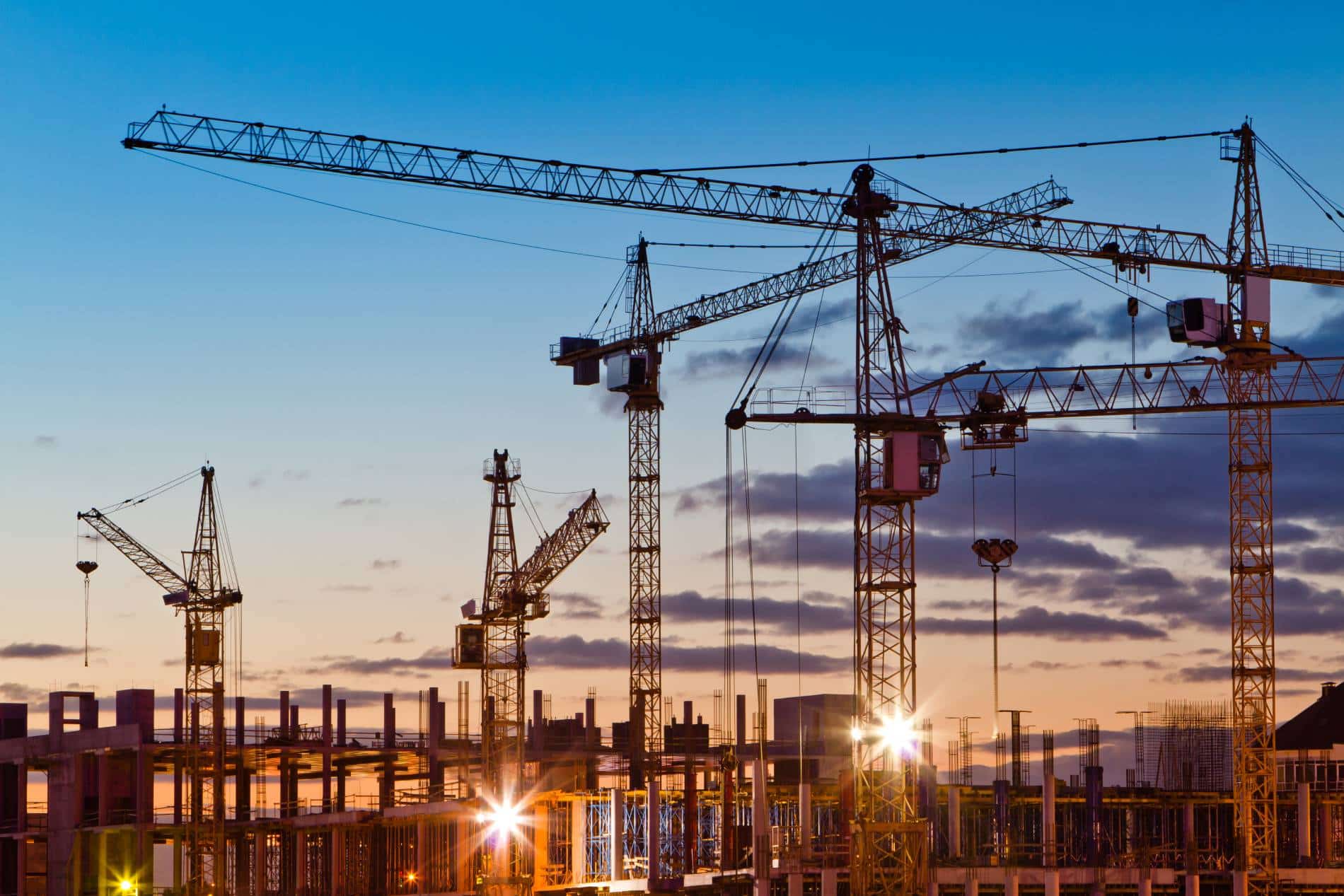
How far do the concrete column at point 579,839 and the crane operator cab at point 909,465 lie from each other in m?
23.2

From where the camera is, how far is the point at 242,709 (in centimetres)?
11756

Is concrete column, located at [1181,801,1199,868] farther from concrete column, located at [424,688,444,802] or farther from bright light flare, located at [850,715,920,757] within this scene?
concrete column, located at [424,688,444,802]

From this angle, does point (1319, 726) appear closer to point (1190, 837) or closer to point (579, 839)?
point (1190, 837)

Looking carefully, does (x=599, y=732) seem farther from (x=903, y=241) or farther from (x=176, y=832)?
(x=903, y=241)

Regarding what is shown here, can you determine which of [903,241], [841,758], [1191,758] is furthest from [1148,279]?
[841,758]

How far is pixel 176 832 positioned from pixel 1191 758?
54.4 metres

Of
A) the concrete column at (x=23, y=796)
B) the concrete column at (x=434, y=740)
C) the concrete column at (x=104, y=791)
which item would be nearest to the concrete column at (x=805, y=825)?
the concrete column at (x=434, y=740)

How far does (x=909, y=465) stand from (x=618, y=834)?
70.3 feet

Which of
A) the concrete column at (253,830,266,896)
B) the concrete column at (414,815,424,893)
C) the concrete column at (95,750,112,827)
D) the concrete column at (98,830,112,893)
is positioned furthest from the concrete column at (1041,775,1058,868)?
the concrete column at (98,830,112,893)

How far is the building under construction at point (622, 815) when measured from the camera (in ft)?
253

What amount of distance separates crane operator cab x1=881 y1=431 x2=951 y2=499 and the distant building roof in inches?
1452

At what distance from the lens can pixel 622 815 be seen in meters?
A: 83.4

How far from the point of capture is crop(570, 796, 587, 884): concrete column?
8625 cm

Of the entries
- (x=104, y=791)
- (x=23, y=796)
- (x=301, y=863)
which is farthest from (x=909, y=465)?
(x=23, y=796)
